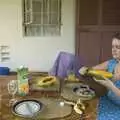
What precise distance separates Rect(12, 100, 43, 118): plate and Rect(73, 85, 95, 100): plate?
0.35 meters

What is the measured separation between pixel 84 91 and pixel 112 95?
0.22m

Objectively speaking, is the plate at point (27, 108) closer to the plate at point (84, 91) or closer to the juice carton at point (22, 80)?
the juice carton at point (22, 80)

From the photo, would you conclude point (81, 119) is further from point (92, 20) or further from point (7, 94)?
point (92, 20)

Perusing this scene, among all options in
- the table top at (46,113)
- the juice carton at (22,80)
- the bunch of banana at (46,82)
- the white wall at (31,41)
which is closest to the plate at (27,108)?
the table top at (46,113)

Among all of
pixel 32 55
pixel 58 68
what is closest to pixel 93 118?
pixel 58 68

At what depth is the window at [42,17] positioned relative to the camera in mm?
4547

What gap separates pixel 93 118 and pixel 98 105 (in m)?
0.23

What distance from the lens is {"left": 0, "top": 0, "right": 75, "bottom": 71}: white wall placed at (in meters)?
4.49

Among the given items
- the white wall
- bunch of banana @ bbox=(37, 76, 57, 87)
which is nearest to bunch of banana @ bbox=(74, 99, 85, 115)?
bunch of banana @ bbox=(37, 76, 57, 87)

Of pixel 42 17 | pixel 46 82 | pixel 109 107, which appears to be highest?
pixel 42 17

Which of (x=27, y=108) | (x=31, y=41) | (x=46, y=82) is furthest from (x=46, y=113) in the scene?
(x=31, y=41)

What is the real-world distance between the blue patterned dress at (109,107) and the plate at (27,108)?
402 mm

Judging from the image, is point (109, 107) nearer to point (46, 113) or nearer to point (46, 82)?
point (46, 113)

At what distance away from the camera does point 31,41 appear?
15.2 ft
